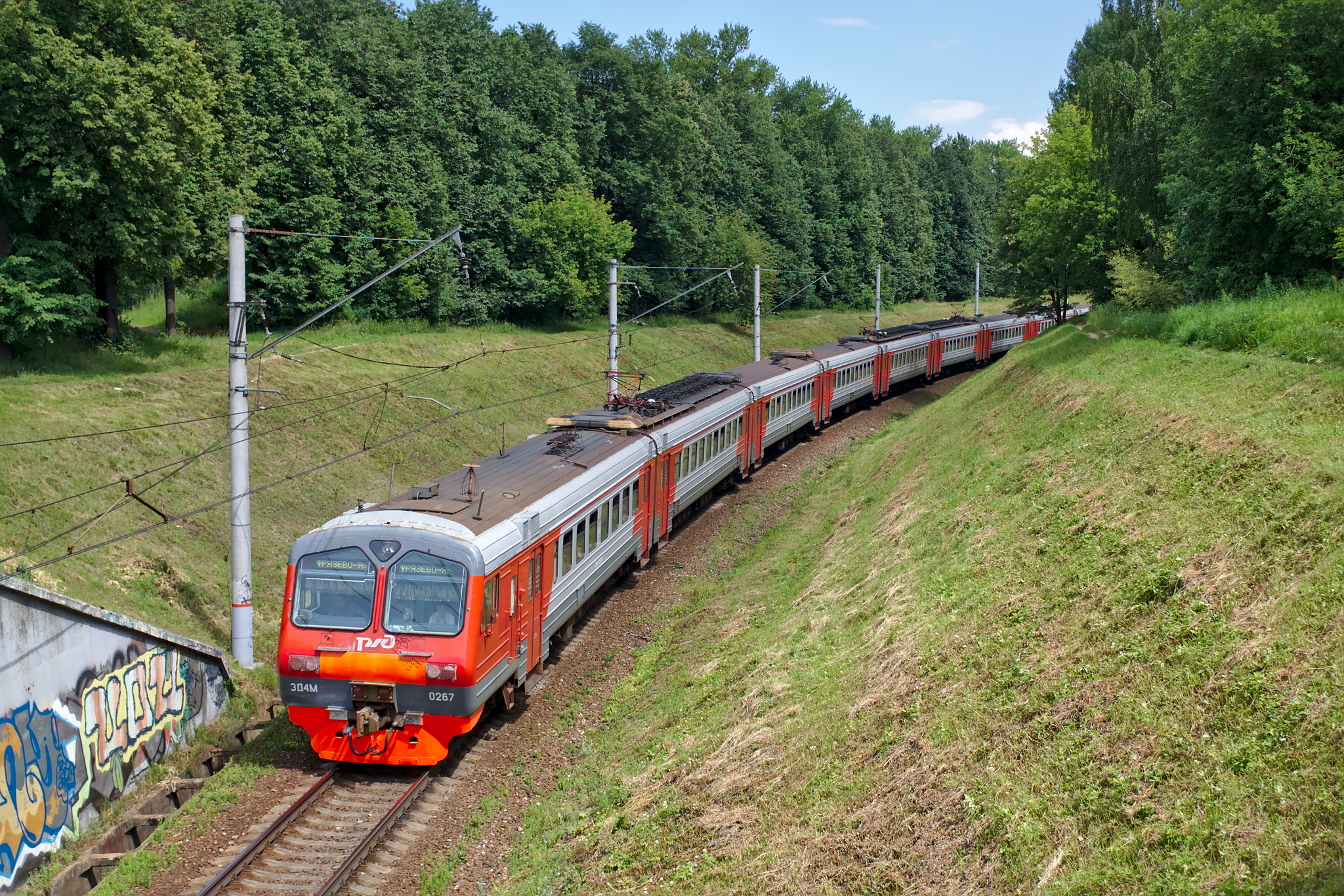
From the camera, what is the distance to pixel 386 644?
11.4 metres

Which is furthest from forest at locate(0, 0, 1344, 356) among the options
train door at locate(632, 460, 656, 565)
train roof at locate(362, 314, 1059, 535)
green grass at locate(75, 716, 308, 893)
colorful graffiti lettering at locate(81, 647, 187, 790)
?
green grass at locate(75, 716, 308, 893)

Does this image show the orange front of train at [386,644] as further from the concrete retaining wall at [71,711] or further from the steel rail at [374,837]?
the concrete retaining wall at [71,711]

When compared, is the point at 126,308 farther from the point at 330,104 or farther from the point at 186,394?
the point at 186,394

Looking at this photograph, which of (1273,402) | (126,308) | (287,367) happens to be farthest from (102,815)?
(126,308)

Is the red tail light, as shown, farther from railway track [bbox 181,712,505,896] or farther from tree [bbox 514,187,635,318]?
tree [bbox 514,187,635,318]

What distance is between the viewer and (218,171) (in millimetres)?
28844

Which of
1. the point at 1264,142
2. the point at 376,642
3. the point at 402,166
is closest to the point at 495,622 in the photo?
the point at 376,642

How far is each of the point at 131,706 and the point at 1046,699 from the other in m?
10.2

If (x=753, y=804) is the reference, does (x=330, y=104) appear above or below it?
above

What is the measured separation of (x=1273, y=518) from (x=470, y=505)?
9181 millimetres

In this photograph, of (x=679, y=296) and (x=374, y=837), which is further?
(x=679, y=296)

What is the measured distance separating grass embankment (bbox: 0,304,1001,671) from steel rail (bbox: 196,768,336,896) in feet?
13.9

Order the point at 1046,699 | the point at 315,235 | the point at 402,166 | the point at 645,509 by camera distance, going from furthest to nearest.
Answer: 1. the point at 402,166
2. the point at 645,509
3. the point at 315,235
4. the point at 1046,699

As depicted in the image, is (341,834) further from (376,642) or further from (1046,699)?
(1046,699)
